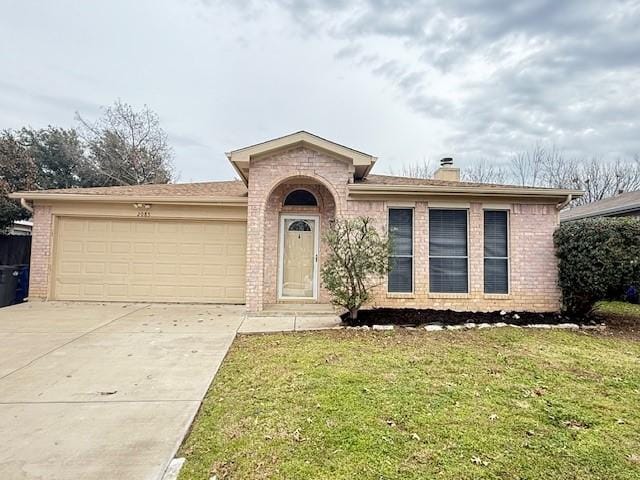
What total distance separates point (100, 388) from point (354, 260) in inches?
184

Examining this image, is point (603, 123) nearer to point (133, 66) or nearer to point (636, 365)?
point (636, 365)

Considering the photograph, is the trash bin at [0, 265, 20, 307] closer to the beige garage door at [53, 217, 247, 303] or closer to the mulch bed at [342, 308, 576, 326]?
the beige garage door at [53, 217, 247, 303]

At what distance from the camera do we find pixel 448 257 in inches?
345

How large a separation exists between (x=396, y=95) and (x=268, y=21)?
20.4ft

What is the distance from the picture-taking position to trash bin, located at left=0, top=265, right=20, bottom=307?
9.48 meters

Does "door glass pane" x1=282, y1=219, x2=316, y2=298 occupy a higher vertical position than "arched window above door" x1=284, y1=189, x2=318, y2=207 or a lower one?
lower

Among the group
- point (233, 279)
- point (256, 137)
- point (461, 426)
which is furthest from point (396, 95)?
point (461, 426)

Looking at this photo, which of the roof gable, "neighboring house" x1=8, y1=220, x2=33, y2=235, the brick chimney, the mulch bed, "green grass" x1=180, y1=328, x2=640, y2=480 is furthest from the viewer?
"neighboring house" x1=8, y1=220, x2=33, y2=235

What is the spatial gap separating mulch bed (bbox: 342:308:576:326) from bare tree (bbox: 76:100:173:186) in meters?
20.6

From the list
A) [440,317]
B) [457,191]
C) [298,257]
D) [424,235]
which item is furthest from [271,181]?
[440,317]

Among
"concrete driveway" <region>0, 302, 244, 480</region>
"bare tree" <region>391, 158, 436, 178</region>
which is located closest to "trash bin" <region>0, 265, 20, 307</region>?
"concrete driveway" <region>0, 302, 244, 480</region>

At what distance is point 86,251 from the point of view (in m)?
9.92

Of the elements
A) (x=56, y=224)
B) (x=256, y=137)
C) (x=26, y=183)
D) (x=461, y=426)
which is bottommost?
(x=461, y=426)

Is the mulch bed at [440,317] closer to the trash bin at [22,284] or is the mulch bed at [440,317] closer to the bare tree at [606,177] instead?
the trash bin at [22,284]
